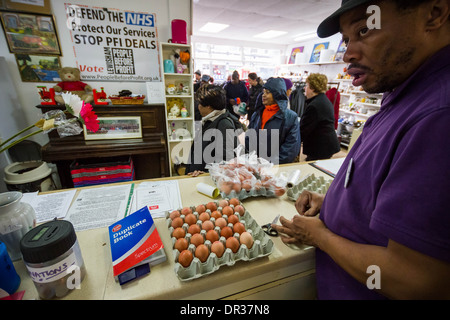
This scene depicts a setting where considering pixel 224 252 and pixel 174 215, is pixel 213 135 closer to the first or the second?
pixel 174 215

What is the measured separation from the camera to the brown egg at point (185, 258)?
723 millimetres

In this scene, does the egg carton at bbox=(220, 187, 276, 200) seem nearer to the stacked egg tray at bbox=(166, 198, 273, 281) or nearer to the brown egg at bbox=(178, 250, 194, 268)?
the stacked egg tray at bbox=(166, 198, 273, 281)

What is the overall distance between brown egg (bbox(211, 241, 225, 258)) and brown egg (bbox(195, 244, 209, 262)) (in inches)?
1.1

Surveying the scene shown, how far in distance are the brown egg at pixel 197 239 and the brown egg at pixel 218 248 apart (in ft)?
0.18

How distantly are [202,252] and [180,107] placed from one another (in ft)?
9.82

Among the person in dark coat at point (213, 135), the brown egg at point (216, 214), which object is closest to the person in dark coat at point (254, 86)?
the person in dark coat at point (213, 135)

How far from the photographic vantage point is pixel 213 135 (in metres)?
1.95

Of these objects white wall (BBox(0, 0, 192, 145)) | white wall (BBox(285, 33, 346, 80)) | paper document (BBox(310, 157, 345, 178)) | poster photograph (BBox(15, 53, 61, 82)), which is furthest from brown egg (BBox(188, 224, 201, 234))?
white wall (BBox(285, 33, 346, 80))

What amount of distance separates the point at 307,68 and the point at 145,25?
6915mm

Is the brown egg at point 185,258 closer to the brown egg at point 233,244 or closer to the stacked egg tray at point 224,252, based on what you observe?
the stacked egg tray at point 224,252

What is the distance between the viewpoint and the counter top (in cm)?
66

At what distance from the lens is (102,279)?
0.69 m
